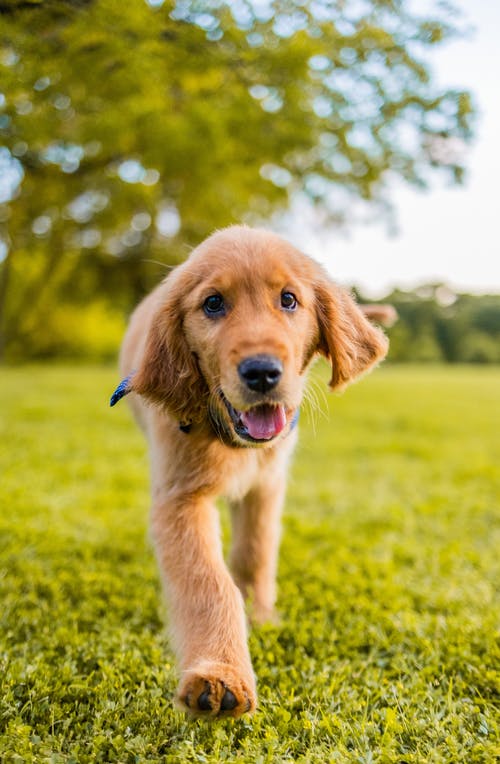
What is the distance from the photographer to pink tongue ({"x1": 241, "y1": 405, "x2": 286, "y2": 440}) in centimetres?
265

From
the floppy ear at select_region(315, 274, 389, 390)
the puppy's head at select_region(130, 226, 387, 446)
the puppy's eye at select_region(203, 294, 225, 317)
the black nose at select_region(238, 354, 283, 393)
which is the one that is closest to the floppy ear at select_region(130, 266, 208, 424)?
the puppy's head at select_region(130, 226, 387, 446)

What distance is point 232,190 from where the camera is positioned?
18.5 meters

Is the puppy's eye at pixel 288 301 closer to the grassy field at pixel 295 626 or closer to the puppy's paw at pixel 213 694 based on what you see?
the grassy field at pixel 295 626

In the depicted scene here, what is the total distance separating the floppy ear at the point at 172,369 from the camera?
2.93 m

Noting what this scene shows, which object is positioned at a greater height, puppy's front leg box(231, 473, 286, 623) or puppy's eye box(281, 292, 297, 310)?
puppy's eye box(281, 292, 297, 310)

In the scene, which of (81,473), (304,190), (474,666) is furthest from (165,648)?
(304,190)

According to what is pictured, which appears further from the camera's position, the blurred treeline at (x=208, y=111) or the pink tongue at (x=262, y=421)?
the blurred treeline at (x=208, y=111)

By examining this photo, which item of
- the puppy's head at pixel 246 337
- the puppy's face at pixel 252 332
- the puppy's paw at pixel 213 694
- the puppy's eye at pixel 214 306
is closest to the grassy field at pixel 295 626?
the puppy's paw at pixel 213 694

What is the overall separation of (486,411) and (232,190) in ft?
30.0

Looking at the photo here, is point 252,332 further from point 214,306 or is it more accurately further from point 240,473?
point 240,473

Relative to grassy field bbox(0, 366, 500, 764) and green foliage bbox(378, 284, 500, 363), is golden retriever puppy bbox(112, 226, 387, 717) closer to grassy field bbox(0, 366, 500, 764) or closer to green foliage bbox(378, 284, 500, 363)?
grassy field bbox(0, 366, 500, 764)

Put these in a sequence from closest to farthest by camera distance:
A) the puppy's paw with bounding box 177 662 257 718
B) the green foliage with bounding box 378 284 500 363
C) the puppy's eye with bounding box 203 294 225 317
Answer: the puppy's paw with bounding box 177 662 257 718 → the puppy's eye with bounding box 203 294 225 317 → the green foliage with bounding box 378 284 500 363

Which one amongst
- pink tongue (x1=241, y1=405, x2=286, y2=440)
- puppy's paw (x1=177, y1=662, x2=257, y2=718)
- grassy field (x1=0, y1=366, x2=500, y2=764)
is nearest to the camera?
puppy's paw (x1=177, y1=662, x2=257, y2=718)

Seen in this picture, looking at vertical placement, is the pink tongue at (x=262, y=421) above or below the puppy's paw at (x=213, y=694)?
above
